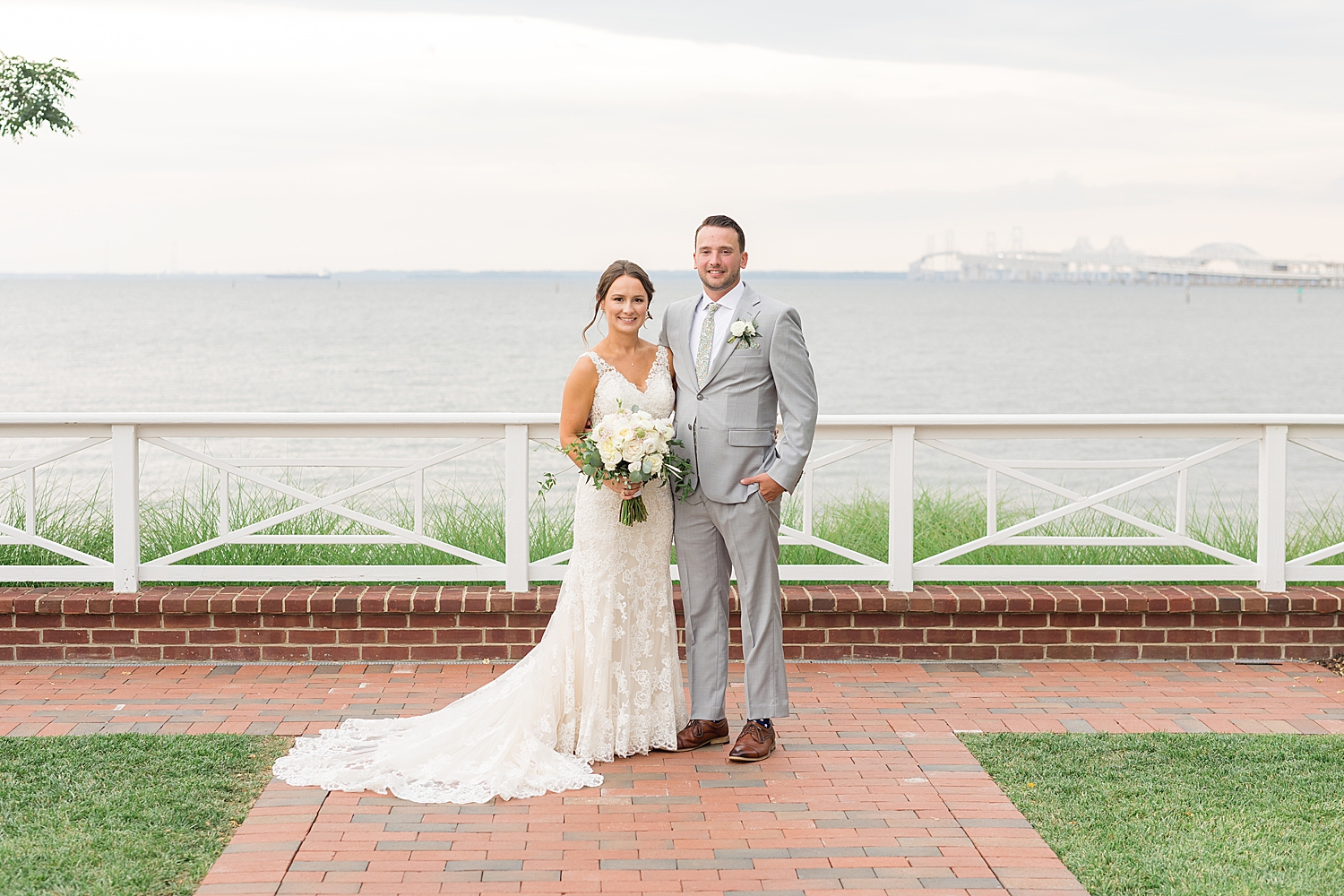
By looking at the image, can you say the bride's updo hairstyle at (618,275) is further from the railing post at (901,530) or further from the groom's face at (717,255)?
the railing post at (901,530)

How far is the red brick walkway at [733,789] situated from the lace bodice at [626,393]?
4.56ft

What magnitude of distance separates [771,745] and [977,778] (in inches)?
31.6

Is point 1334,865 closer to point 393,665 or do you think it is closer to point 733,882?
point 733,882

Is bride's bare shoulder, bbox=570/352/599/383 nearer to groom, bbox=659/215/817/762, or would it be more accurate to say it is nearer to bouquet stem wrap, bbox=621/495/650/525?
groom, bbox=659/215/817/762

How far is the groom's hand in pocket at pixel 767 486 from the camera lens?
504cm

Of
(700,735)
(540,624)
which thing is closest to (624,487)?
(700,735)

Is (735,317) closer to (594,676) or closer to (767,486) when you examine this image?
(767,486)

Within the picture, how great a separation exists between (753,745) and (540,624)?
1.85 meters

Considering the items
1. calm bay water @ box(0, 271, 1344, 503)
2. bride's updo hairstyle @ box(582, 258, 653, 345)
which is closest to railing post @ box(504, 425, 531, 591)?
bride's updo hairstyle @ box(582, 258, 653, 345)

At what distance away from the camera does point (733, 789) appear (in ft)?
15.8

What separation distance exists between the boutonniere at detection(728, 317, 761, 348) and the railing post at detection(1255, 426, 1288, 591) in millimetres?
3268

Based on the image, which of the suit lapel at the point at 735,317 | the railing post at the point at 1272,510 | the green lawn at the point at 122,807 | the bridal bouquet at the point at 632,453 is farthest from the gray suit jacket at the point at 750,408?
the railing post at the point at 1272,510

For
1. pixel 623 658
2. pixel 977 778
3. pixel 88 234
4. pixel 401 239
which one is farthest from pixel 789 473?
pixel 401 239

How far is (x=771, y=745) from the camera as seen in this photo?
17.0 ft
